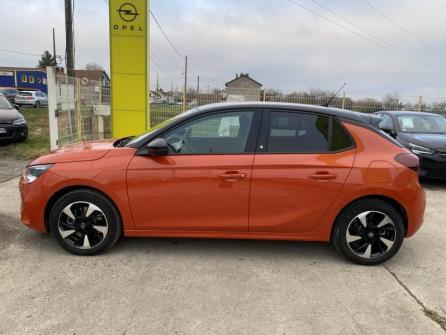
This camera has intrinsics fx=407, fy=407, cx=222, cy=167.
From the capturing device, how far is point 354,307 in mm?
3324

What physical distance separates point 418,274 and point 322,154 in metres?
1.52

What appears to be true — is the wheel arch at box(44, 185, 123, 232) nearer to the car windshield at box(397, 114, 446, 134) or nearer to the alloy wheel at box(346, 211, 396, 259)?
the alloy wheel at box(346, 211, 396, 259)

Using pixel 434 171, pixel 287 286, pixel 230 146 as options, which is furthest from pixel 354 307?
pixel 434 171

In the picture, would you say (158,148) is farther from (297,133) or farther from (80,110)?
(80,110)

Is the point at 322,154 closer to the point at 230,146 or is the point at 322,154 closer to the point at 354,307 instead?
the point at 230,146

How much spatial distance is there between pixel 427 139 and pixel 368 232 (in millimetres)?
4803

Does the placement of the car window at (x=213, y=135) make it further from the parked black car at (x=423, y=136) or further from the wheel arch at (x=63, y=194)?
the parked black car at (x=423, y=136)

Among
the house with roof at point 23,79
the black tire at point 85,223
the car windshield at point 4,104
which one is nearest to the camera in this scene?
the black tire at point 85,223

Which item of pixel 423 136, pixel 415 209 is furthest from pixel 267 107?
pixel 423 136

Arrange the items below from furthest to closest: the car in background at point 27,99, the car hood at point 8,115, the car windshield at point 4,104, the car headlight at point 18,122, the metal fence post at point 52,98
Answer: the car in background at point 27,99, the car windshield at point 4,104, the car headlight at point 18,122, the car hood at point 8,115, the metal fence post at point 52,98

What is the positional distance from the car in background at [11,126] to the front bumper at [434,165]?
10.3 meters

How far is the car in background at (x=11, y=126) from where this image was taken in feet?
36.6

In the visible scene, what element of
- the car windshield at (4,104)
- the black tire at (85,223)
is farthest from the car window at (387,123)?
the car windshield at (4,104)

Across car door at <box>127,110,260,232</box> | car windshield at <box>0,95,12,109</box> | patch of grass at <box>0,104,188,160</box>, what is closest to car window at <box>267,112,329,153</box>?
car door at <box>127,110,260,232</box>
